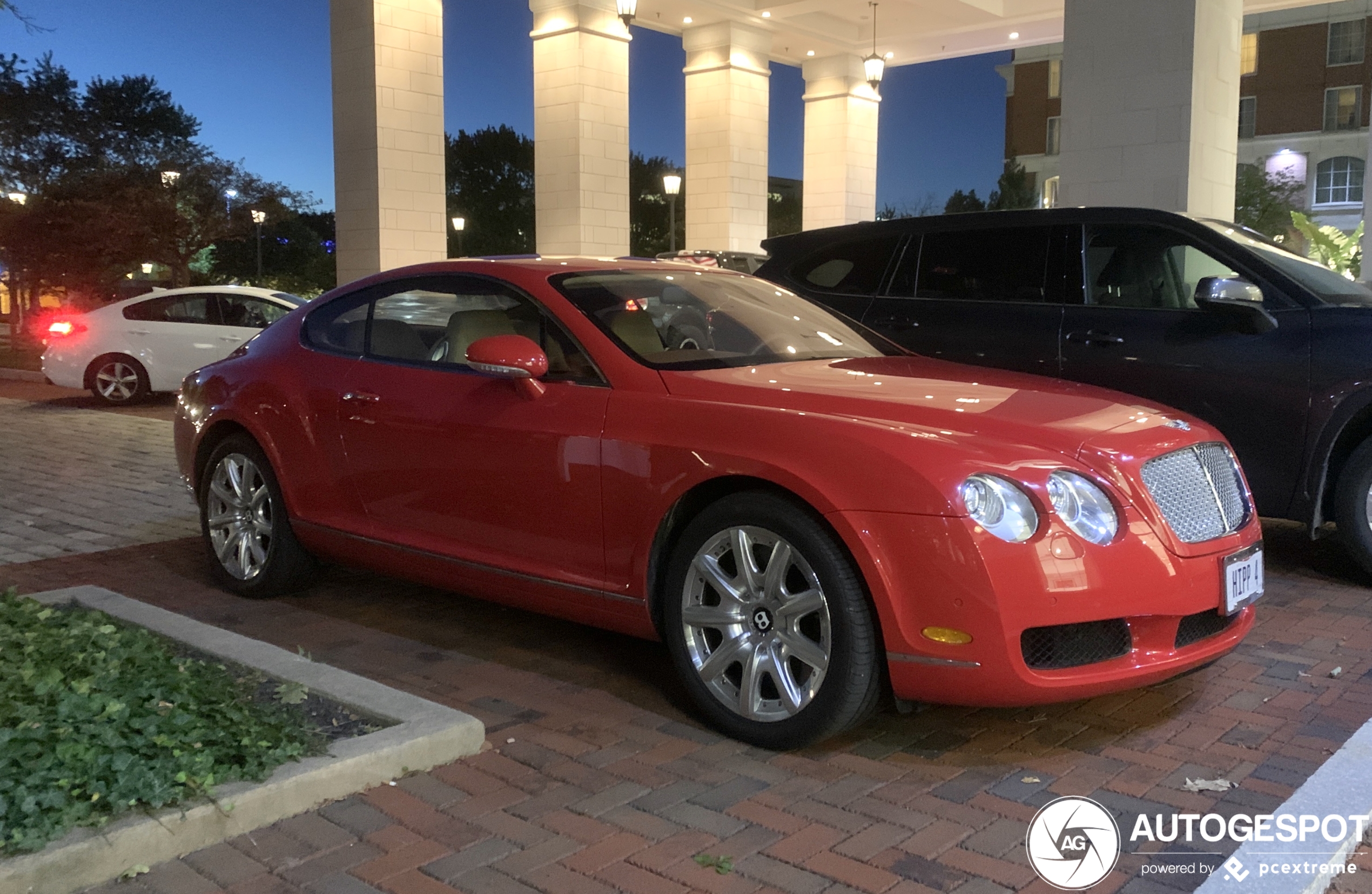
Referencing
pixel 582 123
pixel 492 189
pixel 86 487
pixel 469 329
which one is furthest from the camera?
pixel 492 189

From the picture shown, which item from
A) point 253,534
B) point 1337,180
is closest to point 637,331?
point 253,534

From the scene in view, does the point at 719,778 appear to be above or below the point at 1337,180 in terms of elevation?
below

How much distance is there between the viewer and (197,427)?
6094mm

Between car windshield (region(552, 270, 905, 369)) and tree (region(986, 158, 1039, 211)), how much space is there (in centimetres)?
6412

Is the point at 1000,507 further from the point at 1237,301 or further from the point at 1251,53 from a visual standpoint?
the point at 1251,53

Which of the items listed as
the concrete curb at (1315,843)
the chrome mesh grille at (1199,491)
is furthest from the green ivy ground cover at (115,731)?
the chrome mesh grille at (1199,491)

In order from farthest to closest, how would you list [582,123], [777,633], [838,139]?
[838,139] → [582,123] → [777,633]

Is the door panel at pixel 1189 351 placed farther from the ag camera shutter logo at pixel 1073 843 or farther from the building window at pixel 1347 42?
the building window at pixel 1347 42

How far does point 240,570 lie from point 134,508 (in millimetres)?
2795

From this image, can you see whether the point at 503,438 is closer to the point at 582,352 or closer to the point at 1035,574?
the point at 582,352

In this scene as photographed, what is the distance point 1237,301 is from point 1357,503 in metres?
1.11

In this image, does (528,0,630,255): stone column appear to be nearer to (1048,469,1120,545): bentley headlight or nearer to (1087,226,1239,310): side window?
(1087,226,1239,310): side window

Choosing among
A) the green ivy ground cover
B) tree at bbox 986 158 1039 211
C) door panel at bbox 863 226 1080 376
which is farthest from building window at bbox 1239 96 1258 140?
the green ivy ground cover

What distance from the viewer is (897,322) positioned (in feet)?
24.7
